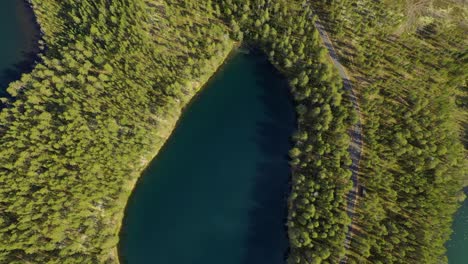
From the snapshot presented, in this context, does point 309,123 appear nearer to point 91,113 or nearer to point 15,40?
point 91,113

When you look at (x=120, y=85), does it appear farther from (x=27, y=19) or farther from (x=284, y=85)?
(x=284, y=85)

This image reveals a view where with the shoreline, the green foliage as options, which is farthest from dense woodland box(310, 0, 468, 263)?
the shoreline

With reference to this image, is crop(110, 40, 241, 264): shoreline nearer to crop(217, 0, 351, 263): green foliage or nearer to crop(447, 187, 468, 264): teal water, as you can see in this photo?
crop(217, 0, 351, 263): green foliage

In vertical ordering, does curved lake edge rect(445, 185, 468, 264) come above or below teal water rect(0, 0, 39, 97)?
below

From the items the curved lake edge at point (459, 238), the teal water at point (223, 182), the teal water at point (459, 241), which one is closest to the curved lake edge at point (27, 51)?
the teal water at point (223, 182)

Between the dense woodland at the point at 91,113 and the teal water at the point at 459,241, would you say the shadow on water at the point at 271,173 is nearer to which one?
the dense woodland at the point at 91,113

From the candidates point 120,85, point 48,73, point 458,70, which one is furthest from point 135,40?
point 458,70

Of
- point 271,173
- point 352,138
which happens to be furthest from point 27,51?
point 352,138
